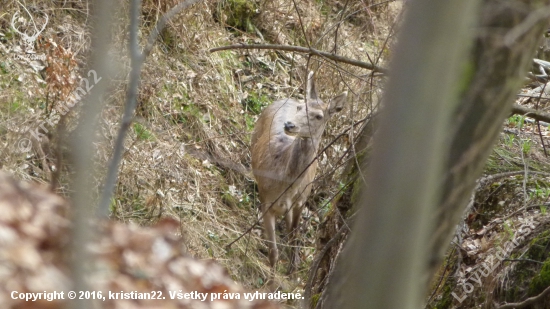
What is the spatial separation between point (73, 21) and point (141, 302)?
258 inches

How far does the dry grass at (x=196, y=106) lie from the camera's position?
22.4 feet

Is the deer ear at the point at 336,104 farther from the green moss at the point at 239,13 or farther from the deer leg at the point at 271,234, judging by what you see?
the green moss at the point at 239,13

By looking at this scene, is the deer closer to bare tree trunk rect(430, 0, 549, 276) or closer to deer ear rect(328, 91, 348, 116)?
deer ear rect(328, 91, 348, 116)

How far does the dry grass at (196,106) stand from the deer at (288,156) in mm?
228

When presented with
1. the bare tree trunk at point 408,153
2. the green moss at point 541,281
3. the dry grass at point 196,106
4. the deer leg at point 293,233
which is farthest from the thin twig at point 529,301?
the deer leg at point 293,233

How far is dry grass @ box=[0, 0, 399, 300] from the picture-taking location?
683cm

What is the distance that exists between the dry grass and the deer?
9.0 inches

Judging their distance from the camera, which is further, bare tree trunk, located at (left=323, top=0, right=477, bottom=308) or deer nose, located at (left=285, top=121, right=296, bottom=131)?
deer nose, located at (left=285, top=121, right=296, bottom=131)

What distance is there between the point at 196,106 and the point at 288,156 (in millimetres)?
1898

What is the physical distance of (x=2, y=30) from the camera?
8.44m

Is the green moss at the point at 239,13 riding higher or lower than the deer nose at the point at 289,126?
higher

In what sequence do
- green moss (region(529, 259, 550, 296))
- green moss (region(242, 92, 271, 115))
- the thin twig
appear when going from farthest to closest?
green moss (region(242, 92, 271, 115))
green moss (region(529, 259, 550, 296))
the thin twig

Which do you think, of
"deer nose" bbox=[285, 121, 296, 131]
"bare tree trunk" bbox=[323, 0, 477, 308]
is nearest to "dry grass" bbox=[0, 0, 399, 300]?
"deer nose" bbox=[285, 121, 296, 131]

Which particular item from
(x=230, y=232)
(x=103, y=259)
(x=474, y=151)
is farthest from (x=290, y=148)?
(x=474, y=151)
